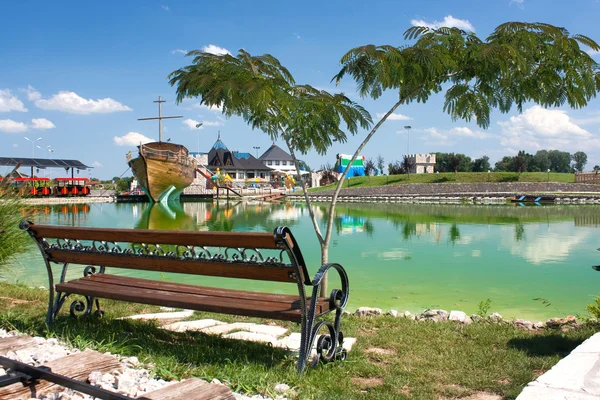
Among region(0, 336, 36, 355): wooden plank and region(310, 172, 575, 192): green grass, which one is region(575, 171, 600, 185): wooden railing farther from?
region(0, 336, 36, 355): wooden plank

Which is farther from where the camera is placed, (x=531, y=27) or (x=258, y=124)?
(x=258, y=124)

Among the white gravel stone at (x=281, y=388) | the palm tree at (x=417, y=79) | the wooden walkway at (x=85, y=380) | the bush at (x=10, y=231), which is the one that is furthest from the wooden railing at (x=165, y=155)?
the white gravel stone at (x=281, y=388)

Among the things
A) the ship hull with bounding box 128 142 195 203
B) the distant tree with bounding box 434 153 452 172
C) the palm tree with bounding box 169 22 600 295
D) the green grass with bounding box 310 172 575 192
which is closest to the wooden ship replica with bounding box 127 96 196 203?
the ship hull with bounding box 128 142 195 203

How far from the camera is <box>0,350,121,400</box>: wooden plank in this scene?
7.63 ft

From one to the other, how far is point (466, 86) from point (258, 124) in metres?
2.41

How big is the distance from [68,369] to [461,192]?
165ft

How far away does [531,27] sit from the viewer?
5031mm

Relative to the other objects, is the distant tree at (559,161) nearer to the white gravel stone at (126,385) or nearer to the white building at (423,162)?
the white building at (423,162)

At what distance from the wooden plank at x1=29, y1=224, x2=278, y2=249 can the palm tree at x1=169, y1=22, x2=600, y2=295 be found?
74.1 inches

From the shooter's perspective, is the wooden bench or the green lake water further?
the green lake water

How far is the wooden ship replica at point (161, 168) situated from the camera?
38844 mm

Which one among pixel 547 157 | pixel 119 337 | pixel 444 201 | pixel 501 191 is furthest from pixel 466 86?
pixel 547 157

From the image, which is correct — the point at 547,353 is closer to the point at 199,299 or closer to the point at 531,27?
the point at 199,299

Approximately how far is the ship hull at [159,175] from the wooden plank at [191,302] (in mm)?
35793
